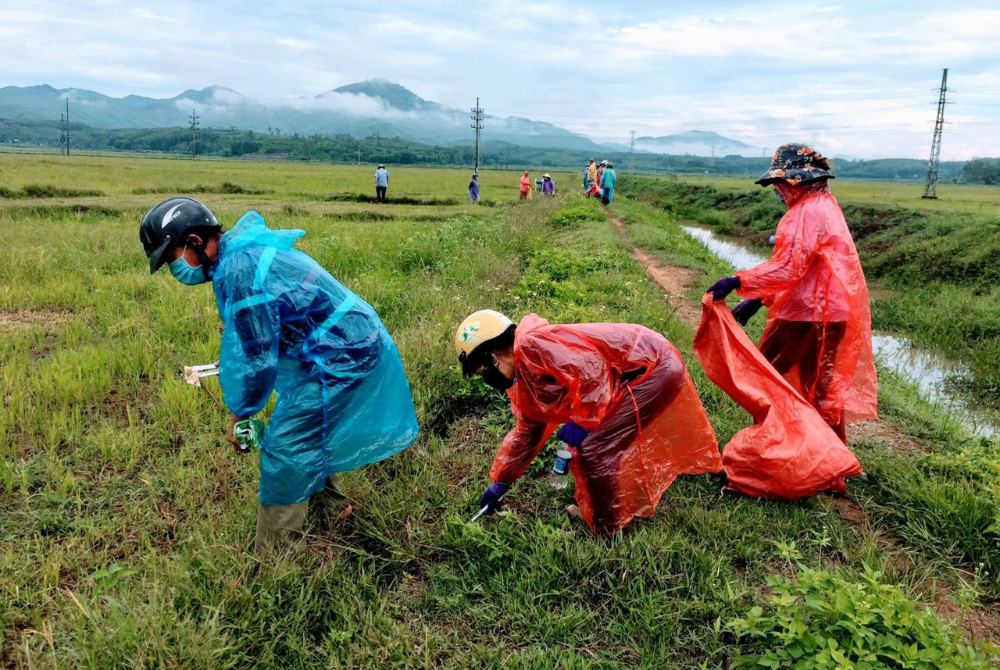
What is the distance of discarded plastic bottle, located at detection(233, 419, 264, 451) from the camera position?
2.51 meters

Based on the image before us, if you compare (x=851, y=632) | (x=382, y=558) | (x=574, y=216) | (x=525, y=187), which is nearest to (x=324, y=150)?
(x=525, y=187)

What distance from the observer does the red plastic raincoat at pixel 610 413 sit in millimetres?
2502

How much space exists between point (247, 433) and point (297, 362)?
358 mm

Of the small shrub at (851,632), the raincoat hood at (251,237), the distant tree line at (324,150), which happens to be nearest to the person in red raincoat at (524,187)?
the raincoat hood at (251,237)

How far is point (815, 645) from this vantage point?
201 centimetres

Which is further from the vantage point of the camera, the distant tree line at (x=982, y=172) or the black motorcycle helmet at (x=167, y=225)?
the distant tree line at (x=982, y=172)

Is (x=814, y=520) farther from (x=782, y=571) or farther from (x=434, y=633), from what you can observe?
(x=434, y=633)

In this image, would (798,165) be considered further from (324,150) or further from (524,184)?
(324,150)

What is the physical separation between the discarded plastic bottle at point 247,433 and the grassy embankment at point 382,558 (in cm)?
45

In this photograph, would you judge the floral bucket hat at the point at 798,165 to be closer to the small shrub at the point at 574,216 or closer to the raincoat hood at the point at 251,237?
the raincoat hood at the point at 251,237

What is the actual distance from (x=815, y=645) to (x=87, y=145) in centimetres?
11810

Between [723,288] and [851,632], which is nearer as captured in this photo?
[851,632]

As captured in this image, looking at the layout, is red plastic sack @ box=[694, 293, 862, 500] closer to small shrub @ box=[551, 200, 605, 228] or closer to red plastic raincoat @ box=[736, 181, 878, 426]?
red plastic raincoat @ box=[736, 181, 878, 426]

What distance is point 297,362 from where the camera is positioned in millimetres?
2648
